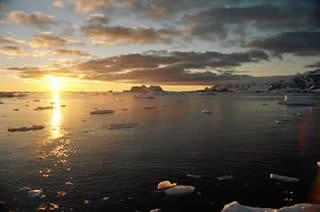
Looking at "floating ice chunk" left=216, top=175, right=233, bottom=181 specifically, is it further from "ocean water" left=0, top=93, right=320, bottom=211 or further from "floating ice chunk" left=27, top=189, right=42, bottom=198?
"floating ice chunk" left=27, top=189, right=42, bottom=198

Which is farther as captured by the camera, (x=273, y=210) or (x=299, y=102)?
(x=299, y=102)

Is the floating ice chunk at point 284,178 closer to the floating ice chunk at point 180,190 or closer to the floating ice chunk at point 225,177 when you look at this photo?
the floating ice chunk at point 225,177

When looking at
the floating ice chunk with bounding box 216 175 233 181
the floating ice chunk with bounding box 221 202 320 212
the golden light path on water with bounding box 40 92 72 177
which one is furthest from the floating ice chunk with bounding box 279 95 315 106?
the golden light path on water with bounding box 40 92 72 177

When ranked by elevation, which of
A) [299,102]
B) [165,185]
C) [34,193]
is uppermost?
[299,102]

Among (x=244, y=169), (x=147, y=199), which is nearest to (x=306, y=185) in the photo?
(x=244, y=169)

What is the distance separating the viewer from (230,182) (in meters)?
8.80

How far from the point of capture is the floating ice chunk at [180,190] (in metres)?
7.99

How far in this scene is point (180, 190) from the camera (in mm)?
8062

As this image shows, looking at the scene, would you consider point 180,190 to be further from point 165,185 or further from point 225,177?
point 225,177

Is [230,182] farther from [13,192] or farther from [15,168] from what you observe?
[15,168]

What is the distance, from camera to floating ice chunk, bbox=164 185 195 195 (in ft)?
26.2

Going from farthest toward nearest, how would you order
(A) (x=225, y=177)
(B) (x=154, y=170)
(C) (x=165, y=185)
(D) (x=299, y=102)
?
(D) (x=299, y=102), (B) (x=154, y=170), (A) (x=225, y=177), (C) (x=165, y=185)

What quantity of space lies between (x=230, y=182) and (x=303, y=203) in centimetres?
252

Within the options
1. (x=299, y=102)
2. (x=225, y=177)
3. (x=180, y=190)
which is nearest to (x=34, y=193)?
(x=180, y=190)
